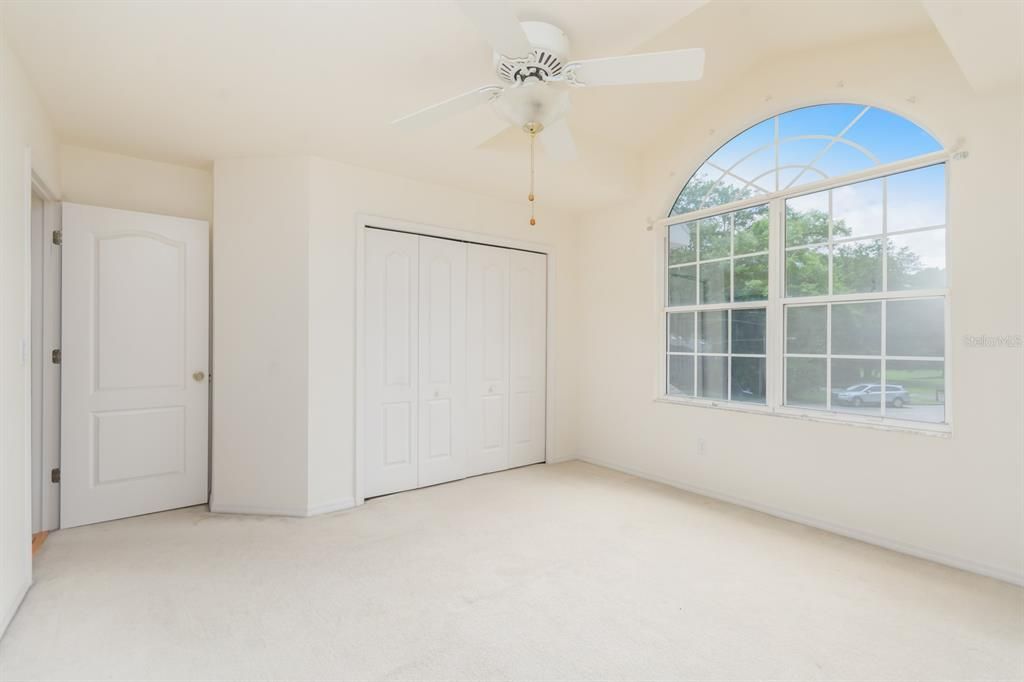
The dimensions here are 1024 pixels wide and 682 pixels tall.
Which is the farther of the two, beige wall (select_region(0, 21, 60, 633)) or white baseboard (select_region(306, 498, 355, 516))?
white baseboard (select_region(306, 498, 355, 516))

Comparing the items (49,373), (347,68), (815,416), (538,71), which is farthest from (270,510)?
(815,416)

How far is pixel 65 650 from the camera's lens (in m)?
1.91

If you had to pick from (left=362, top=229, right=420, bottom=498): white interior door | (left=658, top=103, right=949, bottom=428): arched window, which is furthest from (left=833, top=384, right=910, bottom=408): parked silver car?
(left=362, top=229, right=420, bottom=498): white interior door

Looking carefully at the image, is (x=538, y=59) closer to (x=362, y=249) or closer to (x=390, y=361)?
(x=362, y=249)

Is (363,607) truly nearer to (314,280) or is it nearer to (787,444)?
(314,280)

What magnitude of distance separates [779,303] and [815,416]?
781mm

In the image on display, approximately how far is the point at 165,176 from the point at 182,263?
25.2 inches

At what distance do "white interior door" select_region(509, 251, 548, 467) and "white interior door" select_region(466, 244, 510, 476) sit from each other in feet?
0.23

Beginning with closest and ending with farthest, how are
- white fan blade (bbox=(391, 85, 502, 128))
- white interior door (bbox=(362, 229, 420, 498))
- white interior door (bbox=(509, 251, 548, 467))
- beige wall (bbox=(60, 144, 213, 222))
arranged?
white fan blade (bbox=(391, 85, 502, 128)), beige wall (bbox=(60, 144, 213, 222)), white interior door (bbox=(362, 229, 420, 498)), white interior door (bbox=(509, 251, 548, 467))

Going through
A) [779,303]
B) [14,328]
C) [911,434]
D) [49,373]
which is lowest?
[911,434]

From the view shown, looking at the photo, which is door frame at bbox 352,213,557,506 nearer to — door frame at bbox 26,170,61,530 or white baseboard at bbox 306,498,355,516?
white baseboard at bbox 306,498,355,516

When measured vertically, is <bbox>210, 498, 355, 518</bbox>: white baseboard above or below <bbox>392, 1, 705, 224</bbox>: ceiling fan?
below

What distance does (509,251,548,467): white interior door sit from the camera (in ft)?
15.1

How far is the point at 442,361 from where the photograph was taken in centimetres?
412
